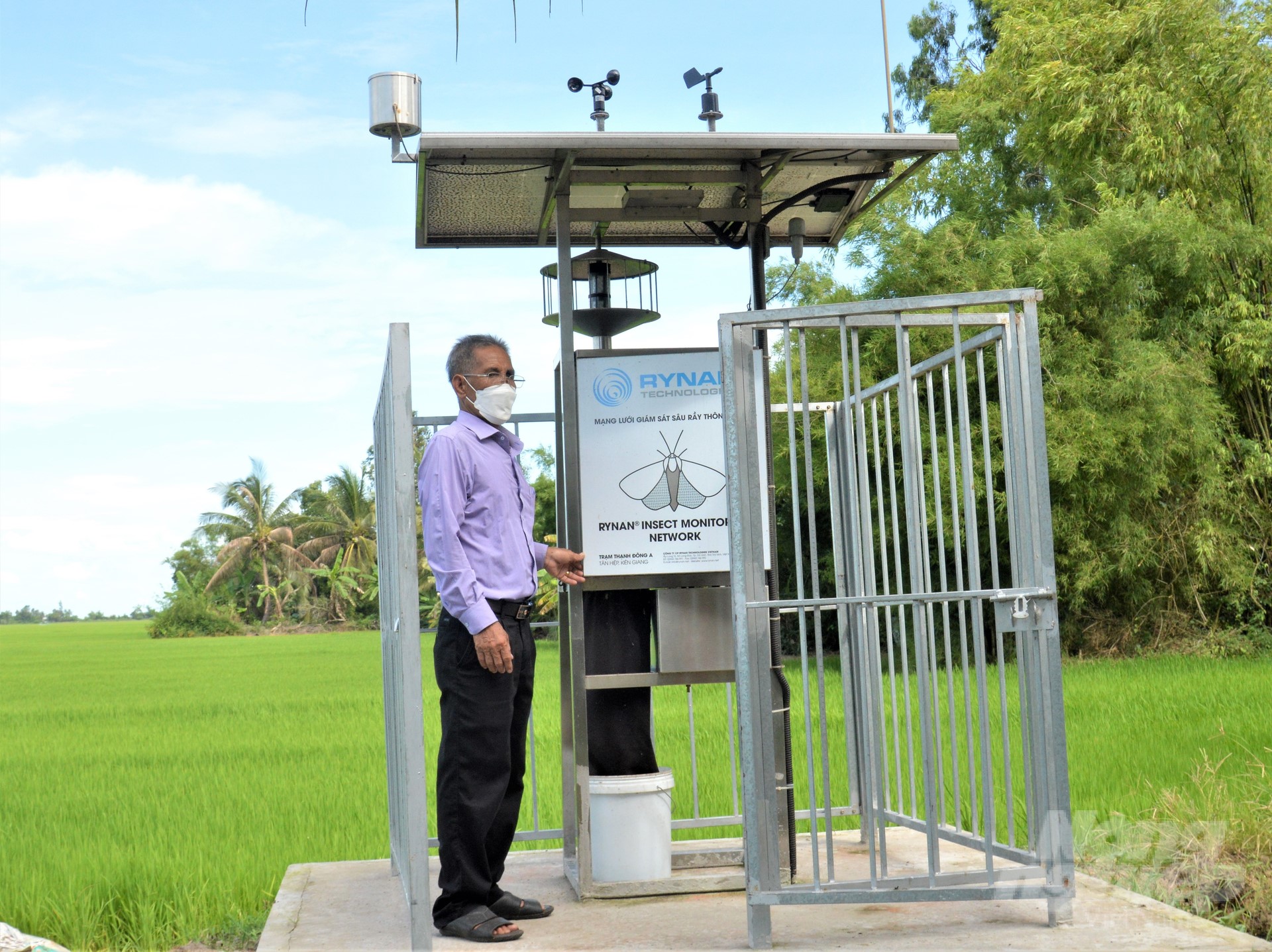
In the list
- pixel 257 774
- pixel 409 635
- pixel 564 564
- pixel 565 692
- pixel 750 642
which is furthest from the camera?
pixel 257 774

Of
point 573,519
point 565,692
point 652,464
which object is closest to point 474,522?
point 573,519

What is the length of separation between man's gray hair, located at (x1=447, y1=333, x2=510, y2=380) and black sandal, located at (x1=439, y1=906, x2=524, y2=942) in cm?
170

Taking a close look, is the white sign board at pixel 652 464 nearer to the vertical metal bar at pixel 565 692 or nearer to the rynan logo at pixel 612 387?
the rynan logo at pixel 612 387

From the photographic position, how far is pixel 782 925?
3992mm

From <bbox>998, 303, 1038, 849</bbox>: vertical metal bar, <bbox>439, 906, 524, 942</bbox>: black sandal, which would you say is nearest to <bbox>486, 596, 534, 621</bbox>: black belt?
<bbox>439, 906, 524, 942</bbox>: black sandal

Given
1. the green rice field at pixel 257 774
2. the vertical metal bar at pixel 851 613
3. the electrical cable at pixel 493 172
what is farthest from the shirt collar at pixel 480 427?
the green rice field at pixel 257 774

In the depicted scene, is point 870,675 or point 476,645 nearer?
point 476,645

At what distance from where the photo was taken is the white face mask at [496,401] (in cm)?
411

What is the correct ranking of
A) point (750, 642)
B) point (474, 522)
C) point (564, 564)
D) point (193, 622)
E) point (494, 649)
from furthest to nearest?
point (193, 622), point (564, 564), point (474, 522), point (494, 649), point (750, 642)

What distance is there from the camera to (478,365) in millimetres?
4148

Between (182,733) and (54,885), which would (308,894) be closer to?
(54,885)

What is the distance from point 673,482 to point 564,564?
1.66 feet

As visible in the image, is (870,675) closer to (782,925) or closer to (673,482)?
(782,925)

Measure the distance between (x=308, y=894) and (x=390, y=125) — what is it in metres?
2.79
